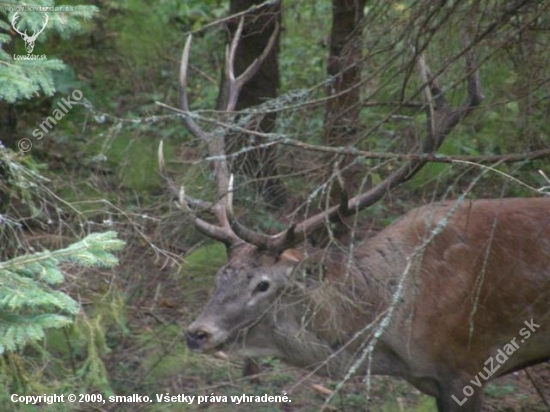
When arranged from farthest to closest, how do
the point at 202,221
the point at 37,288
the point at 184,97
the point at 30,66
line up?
the point at 184,97 < the point at 202,221 < the point at 30,66 < the point at 37,288

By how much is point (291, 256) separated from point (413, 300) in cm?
80

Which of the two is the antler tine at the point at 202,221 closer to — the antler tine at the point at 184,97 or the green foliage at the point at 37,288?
the antler tine at the point at 184,97

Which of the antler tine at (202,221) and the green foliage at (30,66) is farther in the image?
the antler tine at (202,221)

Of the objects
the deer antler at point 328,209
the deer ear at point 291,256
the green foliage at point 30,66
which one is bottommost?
the deer ear at point 291,256

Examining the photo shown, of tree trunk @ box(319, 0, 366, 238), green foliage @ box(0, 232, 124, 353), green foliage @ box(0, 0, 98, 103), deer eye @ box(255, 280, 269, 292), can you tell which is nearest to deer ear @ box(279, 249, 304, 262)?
deer eye @ box(255, 280, 269, 292)

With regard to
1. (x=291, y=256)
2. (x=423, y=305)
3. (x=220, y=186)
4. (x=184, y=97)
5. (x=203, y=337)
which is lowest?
(x=203, y=337)

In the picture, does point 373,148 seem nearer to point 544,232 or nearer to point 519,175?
point 519,175

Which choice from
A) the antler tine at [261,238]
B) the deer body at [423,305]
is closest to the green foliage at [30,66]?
the antler tine at [261,238]

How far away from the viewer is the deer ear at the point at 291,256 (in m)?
6.45

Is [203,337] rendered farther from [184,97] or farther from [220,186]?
[184,97]

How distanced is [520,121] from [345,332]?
1.73m

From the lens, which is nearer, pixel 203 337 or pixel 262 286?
pixel 203 337

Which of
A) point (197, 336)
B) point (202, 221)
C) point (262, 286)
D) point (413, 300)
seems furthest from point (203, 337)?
point (413, 300)

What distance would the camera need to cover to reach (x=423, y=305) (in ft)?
20.8
